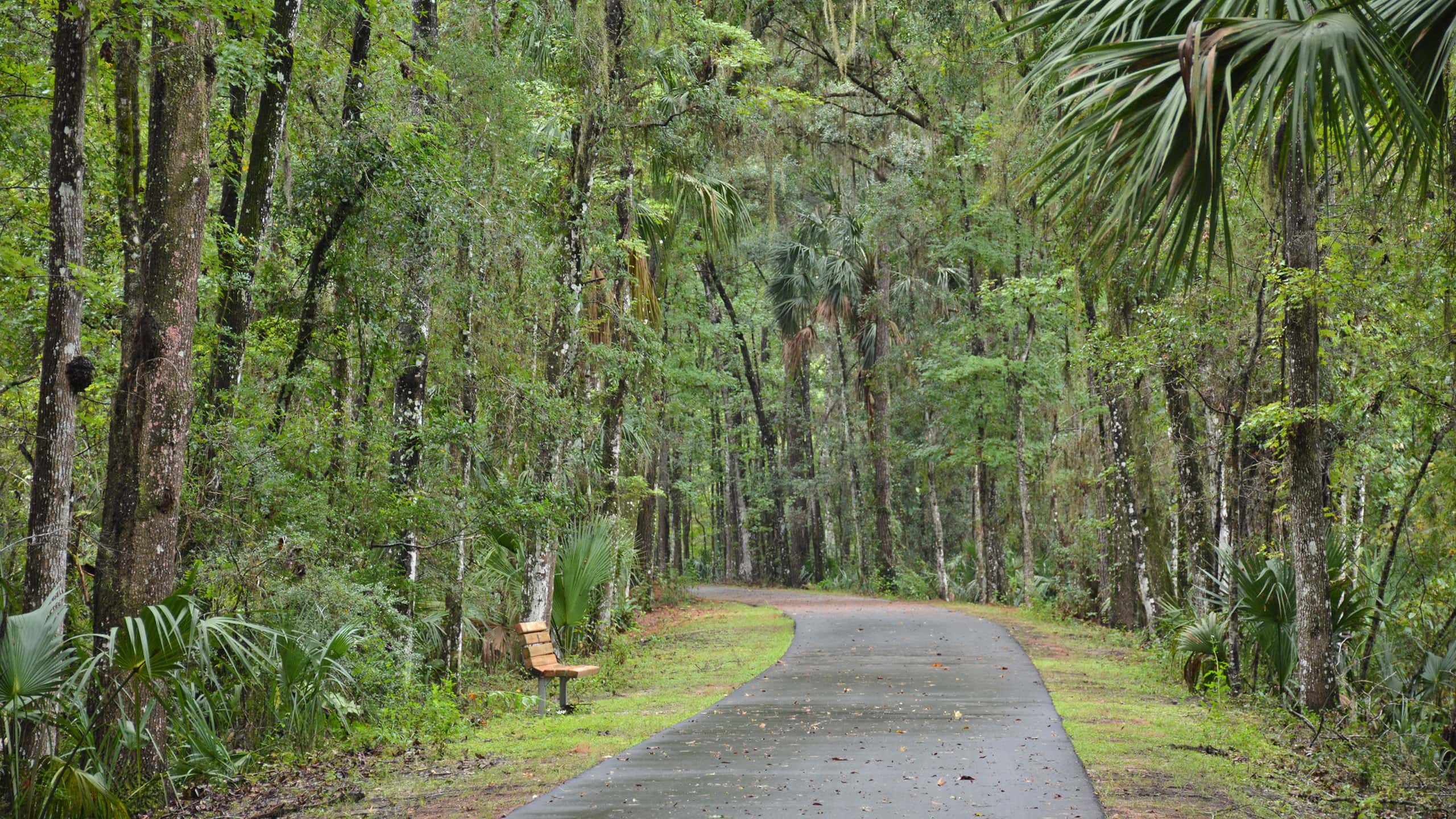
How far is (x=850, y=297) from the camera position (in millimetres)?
31719

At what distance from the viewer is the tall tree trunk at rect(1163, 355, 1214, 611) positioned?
14656 millimetres

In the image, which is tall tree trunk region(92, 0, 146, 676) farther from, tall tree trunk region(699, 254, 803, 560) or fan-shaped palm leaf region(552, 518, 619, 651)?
tall tree trunk region(699, 254, 803, 560)

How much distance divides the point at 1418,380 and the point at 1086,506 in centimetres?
1631

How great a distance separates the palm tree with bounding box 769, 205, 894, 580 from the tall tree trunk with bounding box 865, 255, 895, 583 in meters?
0.02

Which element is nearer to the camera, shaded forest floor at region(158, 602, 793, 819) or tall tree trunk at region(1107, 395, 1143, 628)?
shaded forest floor at region(158, 602, 793, 819)

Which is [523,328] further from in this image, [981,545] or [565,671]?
[981,545]

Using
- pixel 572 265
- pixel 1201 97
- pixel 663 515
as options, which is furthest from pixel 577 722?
pixel 663 515

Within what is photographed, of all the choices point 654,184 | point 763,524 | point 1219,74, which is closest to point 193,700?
point 1219,74

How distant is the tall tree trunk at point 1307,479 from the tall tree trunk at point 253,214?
29.8 ft

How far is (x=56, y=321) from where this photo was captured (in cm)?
754

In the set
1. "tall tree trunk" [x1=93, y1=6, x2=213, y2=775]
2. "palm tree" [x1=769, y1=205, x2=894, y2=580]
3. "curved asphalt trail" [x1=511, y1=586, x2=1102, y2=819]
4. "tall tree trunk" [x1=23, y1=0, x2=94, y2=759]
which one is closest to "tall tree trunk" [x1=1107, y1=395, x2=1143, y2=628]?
"curved asphalt trail" [x1=511, y1=586, x2=1102, y2=819]

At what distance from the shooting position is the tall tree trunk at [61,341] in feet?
24.1

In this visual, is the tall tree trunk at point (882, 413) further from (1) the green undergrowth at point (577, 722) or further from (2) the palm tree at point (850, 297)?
(1) the green undergrowth at point (577, 722)

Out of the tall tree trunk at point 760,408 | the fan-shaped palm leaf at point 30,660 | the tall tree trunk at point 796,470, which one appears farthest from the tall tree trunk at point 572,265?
the tall tree trunk at point 796,470
